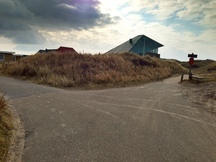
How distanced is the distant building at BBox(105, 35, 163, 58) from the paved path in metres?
41.4

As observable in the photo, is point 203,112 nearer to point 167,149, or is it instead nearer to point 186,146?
point 186,146

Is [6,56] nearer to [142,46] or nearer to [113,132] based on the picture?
[142,46]

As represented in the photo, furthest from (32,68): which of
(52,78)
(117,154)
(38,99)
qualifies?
(117,154)

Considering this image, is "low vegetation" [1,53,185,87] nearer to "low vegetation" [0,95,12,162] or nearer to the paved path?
the paved path

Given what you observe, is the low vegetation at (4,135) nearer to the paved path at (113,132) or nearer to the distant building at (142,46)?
the paved path at (113,132)

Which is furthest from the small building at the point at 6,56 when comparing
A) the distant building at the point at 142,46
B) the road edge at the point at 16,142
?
the road edge at the point at 16,142

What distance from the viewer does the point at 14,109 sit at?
7516 millimetres

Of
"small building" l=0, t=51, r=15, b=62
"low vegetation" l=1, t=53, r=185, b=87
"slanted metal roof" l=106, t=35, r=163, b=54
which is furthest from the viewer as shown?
"slanted metal roof" l=106, t=35, r=163, b=54

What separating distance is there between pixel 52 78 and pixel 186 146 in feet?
41.5

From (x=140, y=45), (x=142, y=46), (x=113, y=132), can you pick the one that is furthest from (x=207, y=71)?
(x=113, y=132)

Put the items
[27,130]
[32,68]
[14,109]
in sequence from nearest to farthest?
[27,130] < [14,109] < [32,68]

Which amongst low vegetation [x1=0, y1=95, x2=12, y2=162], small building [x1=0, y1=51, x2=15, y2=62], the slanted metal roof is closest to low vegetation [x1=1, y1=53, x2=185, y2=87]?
low vegetation [x1=0, y1=95, x2=12, y2=162]

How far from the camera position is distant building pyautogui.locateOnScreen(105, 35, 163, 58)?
163 feet

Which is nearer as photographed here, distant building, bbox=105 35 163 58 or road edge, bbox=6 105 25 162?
road edge, bbox=6 105 25 162
